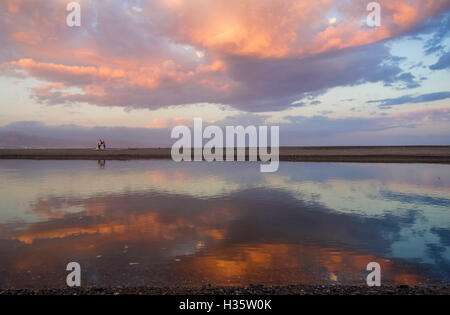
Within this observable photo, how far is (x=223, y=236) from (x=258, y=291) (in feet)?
16.2

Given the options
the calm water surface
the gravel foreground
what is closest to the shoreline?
the calm water surface

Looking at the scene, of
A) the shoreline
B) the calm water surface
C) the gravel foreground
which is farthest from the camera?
the shoreline

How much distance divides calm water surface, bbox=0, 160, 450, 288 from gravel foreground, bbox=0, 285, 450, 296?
0.70 m

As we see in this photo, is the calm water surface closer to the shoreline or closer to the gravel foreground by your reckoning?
the gravel foreground

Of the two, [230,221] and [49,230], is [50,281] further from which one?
[230,221]

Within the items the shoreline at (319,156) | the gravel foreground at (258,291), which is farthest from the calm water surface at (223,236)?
the shoreline at (319,156)

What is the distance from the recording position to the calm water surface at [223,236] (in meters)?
8.38

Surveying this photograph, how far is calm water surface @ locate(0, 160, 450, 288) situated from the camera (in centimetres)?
838

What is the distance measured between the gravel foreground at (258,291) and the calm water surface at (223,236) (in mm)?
696

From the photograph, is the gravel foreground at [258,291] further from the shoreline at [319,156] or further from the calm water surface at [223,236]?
the shoreline at [319,156]

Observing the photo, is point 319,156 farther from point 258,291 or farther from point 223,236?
point 258,291

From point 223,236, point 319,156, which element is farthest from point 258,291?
point 319,156
